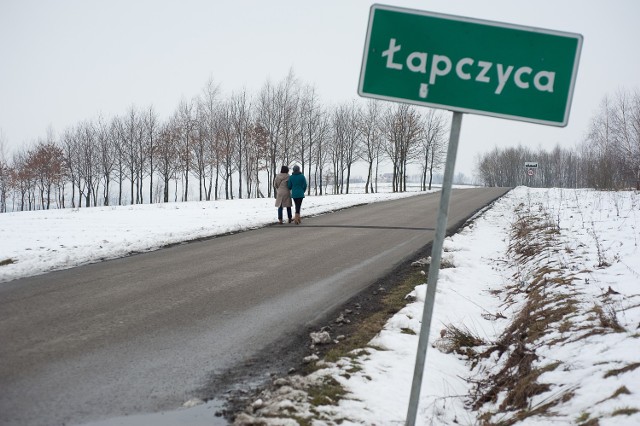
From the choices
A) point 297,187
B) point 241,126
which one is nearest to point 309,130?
point 241,126

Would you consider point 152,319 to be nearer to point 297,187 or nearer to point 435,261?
point 435,261

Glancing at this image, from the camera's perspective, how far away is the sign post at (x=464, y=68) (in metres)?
2.26

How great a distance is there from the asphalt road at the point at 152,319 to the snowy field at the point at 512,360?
985mm

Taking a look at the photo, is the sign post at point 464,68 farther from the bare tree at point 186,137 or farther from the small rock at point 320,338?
the bare tree at point 186,137

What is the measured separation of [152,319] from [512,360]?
3.75 metres

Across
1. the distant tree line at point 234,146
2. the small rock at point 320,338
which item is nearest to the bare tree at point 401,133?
the distant tree line at point 234,146

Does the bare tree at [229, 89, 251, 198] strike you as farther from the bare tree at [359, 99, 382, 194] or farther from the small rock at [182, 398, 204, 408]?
the small rock at [182, 398, 204, 408]

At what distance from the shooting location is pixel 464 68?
2.29 m

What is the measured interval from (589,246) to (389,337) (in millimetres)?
5481

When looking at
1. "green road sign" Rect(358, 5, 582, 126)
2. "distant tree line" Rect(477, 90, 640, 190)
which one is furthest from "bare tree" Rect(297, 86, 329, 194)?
"green road sign" Rect(358, 5, 582, 126)

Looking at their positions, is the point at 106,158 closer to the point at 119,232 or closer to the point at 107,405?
the point at 119,232

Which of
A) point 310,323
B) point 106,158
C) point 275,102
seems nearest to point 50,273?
point 310,323

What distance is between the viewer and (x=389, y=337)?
4.33 meters

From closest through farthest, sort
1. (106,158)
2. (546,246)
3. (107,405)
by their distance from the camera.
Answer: (107,405) → (546,246) → (106,158)
